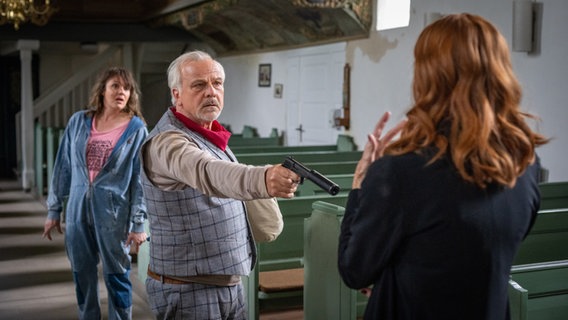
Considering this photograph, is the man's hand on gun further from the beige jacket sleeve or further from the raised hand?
the raised hand

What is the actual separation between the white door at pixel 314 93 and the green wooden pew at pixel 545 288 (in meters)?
6.43

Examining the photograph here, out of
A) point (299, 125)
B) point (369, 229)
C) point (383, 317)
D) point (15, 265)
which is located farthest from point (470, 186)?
point (299, 125)

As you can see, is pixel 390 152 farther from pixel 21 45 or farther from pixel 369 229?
pixel 21 45

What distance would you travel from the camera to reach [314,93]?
9.95m

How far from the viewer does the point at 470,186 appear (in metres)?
1.59

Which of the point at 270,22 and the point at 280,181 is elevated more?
the point at 270,22

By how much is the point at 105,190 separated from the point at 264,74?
759 centimetres

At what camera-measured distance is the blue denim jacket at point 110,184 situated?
4258mm

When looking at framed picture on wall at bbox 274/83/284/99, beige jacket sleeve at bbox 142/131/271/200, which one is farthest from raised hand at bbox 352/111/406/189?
framed picture on wall at bbox 274/83/284/99

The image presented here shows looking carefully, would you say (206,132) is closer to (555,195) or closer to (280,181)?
(280,181)

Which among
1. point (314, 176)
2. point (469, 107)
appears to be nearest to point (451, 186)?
point (469, 107)

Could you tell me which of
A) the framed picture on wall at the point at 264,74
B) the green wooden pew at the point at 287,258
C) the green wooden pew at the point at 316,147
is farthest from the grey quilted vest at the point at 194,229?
the framed picture on wall at the point at 264,74

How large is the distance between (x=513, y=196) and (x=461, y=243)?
0.18 metres

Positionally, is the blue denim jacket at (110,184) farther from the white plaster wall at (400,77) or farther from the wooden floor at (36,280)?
the white plaster wall at (400,77)
